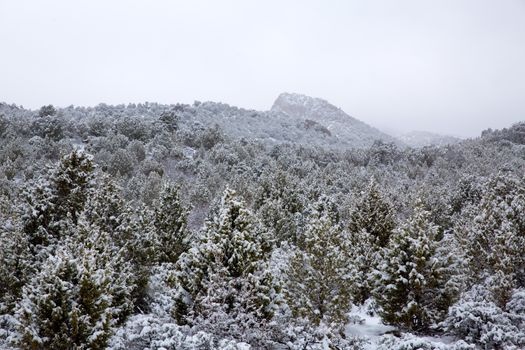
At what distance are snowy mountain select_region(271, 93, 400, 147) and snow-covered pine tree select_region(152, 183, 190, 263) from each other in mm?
94908

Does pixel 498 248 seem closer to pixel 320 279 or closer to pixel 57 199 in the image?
pixel 320 279

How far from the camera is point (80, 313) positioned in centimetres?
1177

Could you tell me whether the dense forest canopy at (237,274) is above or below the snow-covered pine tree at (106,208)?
below

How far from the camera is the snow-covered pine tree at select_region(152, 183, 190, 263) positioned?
2305cm

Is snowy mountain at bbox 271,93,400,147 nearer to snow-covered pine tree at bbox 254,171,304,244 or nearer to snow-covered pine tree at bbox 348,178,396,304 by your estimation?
snow-covered pine tree at bbox 254,171,304,244

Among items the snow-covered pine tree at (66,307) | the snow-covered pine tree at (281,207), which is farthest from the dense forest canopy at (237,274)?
the snow-covered pine tree at (281,207)

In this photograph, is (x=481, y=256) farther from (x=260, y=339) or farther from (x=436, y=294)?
(x=260, y=339)

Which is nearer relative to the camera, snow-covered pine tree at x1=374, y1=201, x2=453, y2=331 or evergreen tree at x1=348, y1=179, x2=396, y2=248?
snow-covered pine tree at x1=374, y1=201, x2=453, y2=331

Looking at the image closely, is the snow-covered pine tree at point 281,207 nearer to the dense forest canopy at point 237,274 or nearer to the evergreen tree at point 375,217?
the dense forest canopy at point 237,274

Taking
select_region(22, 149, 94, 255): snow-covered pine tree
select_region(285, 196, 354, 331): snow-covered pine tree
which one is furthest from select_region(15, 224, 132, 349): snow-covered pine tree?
select_region(285, 196, 354, 331): snow-covered pine tree

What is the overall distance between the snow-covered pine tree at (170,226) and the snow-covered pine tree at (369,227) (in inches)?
379

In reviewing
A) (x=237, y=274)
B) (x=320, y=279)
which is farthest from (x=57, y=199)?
(x=320, y=279)

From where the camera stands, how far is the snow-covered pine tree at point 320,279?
16.5 metres

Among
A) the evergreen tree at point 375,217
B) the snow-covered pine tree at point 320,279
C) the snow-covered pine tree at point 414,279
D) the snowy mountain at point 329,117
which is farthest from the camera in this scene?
the snowy mountain at point 329,117
